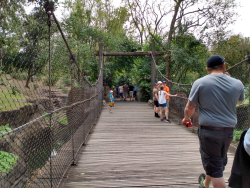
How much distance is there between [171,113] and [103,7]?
49.8ft

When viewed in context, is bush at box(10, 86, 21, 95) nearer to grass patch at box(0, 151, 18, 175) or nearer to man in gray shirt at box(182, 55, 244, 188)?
man in gray shirt at box(182, 55, 244, 188)

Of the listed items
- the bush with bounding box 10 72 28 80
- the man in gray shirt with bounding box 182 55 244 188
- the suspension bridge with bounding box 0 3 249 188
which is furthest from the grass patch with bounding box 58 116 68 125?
the man in gray shirt with bounding box 182 55 244 188

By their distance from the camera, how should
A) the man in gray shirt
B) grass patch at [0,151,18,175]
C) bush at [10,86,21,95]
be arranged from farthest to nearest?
1. grass patch at [0,151,18,175]
2. the man in gray shirt
3. bush at [10,86,21,95]

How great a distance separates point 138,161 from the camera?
3434 millimetres

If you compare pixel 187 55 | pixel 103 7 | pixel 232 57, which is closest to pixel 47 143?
pixel 187 55

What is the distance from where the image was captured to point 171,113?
28.0ft

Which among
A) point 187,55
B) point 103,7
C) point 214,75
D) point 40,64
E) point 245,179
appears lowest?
point 245,179

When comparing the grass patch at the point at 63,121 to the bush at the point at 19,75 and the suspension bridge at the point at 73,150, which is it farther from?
the bush at the point at 19,75

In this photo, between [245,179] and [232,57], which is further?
[232,57]

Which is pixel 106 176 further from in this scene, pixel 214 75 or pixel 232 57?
pixel 232 57

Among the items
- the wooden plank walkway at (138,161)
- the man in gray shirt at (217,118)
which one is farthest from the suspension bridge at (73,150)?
the man in gray shirt at (217,118)

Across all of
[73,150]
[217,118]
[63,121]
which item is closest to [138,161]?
[73,150]

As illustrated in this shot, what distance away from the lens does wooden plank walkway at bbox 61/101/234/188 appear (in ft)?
8.83

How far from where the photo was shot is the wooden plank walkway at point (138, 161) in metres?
2.69
